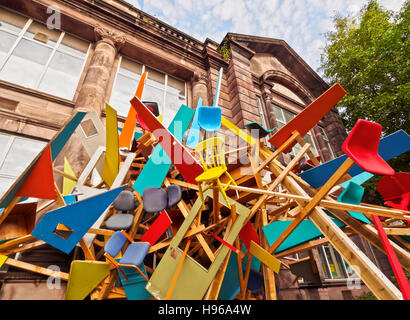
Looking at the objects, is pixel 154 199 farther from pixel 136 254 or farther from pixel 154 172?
pixel 136 254

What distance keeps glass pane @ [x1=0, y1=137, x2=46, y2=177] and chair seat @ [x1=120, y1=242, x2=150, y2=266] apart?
122 inches

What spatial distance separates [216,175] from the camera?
1.87m

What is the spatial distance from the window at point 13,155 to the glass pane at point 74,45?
3.42 m

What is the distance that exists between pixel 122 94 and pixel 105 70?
2.59 ft

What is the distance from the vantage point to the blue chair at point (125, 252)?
2358 mm

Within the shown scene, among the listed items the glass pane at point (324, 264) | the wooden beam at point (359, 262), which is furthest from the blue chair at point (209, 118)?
the glass pane at point (324, 264)

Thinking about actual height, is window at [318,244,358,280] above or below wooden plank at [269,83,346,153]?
below

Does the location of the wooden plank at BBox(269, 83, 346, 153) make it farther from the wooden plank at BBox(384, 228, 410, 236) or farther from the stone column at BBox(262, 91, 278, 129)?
the stone column at BBox(262, 91, 278, 129)

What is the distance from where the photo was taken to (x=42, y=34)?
5.83 metres

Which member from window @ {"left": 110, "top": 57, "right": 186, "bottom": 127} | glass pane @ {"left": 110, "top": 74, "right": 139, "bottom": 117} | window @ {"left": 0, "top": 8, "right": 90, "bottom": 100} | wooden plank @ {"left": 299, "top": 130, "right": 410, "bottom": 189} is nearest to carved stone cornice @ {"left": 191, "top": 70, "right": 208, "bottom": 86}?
window @ {"left": 110, "top": 57, "right": 186, "bottom": 127}

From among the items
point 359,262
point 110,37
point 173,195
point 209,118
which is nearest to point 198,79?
point 110,37

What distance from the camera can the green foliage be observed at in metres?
10.7

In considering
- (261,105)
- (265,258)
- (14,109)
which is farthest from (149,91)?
(265,258)
